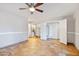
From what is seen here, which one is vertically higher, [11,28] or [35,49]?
[11,28]

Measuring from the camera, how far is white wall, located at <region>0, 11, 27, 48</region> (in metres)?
1.94

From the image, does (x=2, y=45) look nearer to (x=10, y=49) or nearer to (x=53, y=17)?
(x=10, y=49)

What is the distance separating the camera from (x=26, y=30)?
222 cm

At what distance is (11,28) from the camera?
2.02m

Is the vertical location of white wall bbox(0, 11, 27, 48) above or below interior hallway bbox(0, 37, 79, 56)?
above

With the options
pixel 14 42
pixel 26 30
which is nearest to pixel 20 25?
pixel 26 30

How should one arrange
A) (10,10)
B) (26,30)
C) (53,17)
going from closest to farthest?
(10,10)
(53,17)
(26,30)

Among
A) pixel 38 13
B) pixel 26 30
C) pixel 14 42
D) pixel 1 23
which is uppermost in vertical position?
pixel 38 13

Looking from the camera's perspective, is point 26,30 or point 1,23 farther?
point 26,30

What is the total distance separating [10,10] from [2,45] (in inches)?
27.2

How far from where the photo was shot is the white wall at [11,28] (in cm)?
194

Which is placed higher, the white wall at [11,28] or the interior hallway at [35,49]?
the white wall at [11,28]

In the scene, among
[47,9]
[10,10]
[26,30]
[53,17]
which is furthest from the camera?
[26,30]

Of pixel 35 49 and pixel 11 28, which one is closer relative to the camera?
pixel 11 28
